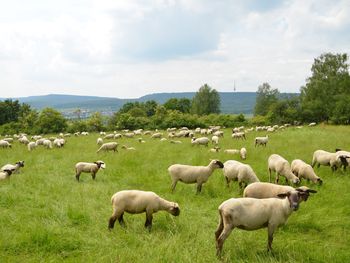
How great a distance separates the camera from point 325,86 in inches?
2911

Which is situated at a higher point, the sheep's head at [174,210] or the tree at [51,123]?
the sheep's head at [174,210]

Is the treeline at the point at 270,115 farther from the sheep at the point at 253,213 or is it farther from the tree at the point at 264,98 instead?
the sheep at the point at 253,213

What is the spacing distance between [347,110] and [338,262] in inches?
2506

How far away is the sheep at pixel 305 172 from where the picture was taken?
46.9ft

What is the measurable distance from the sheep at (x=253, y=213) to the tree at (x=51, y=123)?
64.6m

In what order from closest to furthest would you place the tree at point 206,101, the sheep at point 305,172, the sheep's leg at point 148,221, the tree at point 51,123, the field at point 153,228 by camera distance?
the field at point 153,228 < the sheep's leg at point 148,221 < the sheep at point 305,172 < the tree at point 51,123 < the tree at point 206,101

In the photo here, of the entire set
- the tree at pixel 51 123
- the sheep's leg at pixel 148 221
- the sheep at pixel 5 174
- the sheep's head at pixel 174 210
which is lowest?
the tree at pixel 51 123

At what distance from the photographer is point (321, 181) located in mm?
14078

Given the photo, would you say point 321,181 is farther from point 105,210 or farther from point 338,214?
point 105,210

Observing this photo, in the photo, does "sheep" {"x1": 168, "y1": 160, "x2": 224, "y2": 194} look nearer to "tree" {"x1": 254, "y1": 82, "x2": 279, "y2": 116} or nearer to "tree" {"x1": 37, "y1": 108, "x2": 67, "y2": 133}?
"tree" {"x1": 37, "y1": 108, "x2": 67, "y2": 133}

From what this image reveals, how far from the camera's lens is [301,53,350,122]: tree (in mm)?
72875

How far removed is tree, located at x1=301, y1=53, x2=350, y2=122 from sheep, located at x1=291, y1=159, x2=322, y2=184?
205 ft

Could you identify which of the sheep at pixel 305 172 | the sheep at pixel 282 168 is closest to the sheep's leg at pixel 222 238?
the sheep at pixel 282 168

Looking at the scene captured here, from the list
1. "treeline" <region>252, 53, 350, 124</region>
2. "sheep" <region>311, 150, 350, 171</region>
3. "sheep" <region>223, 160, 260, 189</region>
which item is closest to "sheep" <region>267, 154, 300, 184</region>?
"sheep" <region>223, 160, 260, 189</region>
